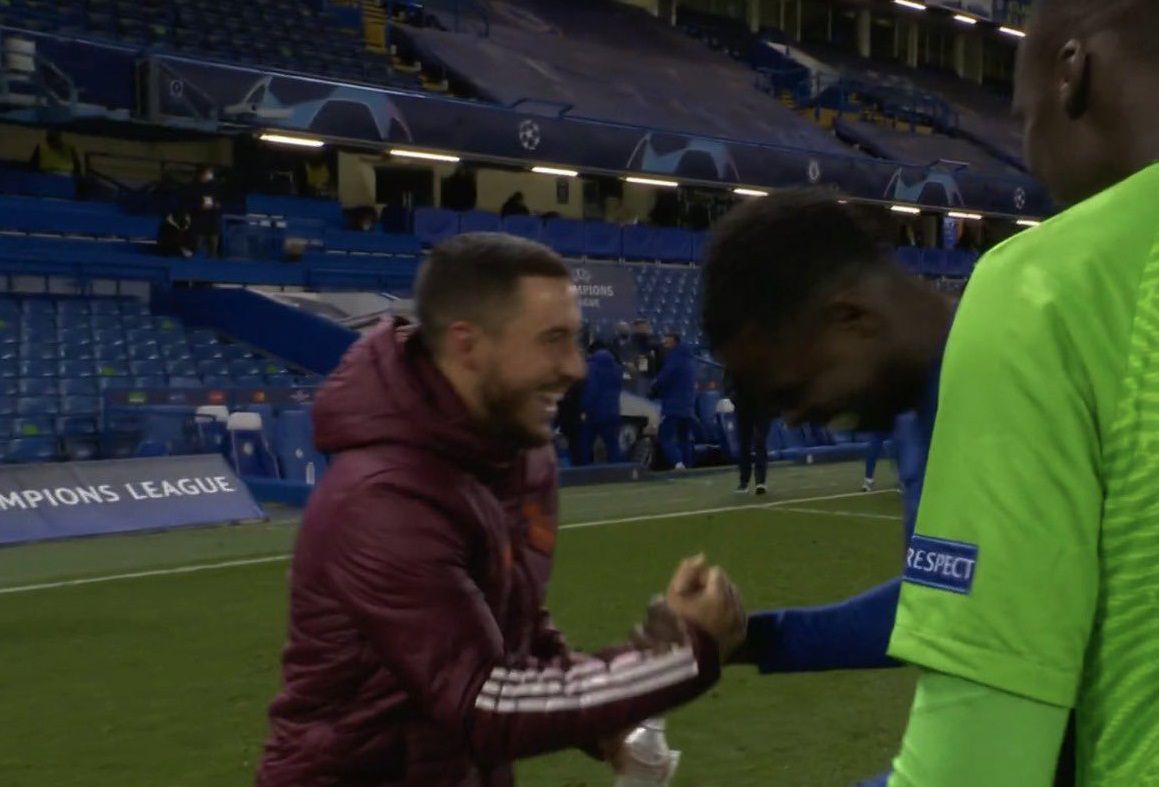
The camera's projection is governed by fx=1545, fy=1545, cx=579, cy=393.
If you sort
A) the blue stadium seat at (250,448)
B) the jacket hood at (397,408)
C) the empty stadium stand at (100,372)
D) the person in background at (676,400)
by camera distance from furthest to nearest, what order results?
1. the person in background at (676,400)
2. the blue stadium seat at (250,448)
3. the empty stadium stand at (100,372)
4. the jacket hood at (397,408)

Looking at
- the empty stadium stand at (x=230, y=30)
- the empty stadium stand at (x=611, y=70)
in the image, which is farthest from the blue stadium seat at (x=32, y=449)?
the empty stadium stand at (x=611, y=70)

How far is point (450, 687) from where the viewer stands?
2154mm

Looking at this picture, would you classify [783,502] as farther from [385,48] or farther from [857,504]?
[385,48]

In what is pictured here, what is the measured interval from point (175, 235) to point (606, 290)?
6.98 meters

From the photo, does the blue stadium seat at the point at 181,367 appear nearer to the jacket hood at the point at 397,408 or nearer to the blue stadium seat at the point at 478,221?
the blue stadium seat at the point at 478,221

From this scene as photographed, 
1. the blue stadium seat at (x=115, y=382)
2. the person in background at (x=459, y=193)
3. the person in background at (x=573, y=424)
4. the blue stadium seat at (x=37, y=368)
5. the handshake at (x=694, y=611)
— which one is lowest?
the person in background at (x=573, y=424)

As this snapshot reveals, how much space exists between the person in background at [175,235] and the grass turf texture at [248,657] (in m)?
8.17

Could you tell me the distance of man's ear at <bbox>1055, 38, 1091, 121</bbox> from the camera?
1.26 meters

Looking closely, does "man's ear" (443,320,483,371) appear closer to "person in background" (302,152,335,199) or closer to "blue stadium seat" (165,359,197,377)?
"blue stadium seat" (165,359,197,377)

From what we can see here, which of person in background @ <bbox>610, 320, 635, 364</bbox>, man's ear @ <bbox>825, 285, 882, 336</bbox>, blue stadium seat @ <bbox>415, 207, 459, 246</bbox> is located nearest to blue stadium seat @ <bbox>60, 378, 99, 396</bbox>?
person in background @ <bbox>610, 320, 635, 364</bbox>

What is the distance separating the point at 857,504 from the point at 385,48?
17.6 meters

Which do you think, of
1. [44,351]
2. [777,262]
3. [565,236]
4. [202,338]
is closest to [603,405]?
[202,338]

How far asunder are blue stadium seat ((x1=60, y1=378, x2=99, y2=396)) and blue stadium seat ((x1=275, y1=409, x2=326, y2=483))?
2.22 metres

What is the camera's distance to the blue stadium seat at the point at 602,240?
89.5 feet
